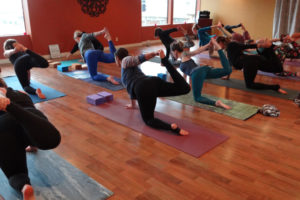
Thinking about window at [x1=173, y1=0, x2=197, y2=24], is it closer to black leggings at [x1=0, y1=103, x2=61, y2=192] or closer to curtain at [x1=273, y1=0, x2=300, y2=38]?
curtain at [x1=273, y1=0, x2=300, y2=38]

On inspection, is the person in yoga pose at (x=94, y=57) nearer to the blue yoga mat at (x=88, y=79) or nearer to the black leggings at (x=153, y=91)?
the blue yoga mat at (x=88, y=79)

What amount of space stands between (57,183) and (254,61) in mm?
3387

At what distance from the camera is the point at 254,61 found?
4.06 meters

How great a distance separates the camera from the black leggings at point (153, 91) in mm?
2670

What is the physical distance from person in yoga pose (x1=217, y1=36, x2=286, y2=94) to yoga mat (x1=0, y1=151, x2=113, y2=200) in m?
2.95

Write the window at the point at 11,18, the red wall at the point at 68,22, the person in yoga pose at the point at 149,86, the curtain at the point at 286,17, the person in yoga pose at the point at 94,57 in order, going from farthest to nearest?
the curtain at the point at 286,17
the red wall at the point at 68,22
the window at the point at 11,18
the person in yoga pose at the point at 94,57
the person in yoga pose at the point at 149,86

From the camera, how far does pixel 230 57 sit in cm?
429

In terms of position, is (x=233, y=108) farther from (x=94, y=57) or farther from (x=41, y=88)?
(x=41, y=88)

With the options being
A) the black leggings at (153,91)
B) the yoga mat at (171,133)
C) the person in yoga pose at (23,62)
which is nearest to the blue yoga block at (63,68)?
the person in yoga pose at (23,62)

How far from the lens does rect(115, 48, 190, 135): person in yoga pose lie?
2.67 metres

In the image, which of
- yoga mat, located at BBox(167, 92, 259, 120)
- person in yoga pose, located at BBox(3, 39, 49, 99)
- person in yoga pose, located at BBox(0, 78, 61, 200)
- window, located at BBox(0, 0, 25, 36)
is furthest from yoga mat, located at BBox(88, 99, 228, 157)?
window, located at BBox(0, 0, 25, 36)

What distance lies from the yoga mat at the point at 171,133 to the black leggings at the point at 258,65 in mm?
1727

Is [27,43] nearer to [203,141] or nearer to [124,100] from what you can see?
[124,100]

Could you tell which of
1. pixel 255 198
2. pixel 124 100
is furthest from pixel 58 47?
pixel 255 198
